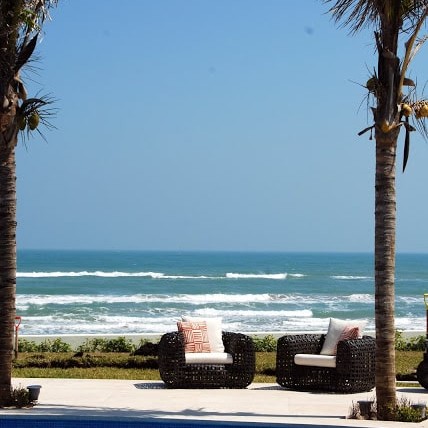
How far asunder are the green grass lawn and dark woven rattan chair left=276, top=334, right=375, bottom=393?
0.96m

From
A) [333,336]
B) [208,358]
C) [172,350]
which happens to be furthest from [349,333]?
[172,350]

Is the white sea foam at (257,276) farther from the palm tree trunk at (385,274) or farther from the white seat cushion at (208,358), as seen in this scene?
the palm tree trunk at (385,274)

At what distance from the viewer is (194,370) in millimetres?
9641

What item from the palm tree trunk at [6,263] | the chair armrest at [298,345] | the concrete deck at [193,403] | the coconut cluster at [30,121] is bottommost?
the concrete deck at [193,403]

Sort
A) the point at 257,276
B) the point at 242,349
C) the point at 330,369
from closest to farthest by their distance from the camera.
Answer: the point at 330,369
the point at 242,349
the point at 257,276

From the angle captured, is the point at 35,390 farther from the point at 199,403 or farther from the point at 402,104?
the point at 402,104

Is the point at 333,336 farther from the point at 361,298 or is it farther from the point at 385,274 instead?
the point at 361,298

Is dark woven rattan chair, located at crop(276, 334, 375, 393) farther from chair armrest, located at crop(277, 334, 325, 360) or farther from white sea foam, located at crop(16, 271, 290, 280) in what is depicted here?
white sea foam, located at crop(16, 271, 290, 280)

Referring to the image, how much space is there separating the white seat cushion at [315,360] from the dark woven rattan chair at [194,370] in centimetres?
46

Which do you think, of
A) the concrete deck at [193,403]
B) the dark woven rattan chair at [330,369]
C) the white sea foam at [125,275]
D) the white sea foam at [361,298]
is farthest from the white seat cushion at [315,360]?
the white sea foam at [125,275]

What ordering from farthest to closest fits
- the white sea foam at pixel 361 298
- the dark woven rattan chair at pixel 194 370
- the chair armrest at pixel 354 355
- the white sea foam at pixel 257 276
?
the white sea foam at pixel 257 276 → the white sea foam at pixel 361 298 → the dark woven rattan chair at pixel 194 370 → the chair armrest at pixel 354 355

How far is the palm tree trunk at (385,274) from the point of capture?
741 cm

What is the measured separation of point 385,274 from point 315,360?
8.26ft

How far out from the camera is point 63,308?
33656mm
